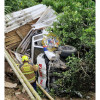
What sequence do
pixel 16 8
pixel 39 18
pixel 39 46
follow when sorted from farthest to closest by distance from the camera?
pixel 16 8
pixel 39 18
pixel 39 46

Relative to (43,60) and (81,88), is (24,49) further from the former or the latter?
(81,88)

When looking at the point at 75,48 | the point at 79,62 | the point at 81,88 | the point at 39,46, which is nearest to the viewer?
the point at 79,62

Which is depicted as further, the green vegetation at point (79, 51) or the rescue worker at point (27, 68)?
the rescue worker at point (27, 68)

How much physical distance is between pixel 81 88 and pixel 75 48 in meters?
1.47

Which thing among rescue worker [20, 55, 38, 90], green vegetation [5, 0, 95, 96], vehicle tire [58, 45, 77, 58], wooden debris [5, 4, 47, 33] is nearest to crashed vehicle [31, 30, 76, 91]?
vehicle tire [58, 45, 77, 58]

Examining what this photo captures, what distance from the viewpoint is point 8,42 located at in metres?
7.62

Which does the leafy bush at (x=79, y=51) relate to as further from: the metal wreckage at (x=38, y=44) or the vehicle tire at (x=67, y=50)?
the metal wreckage at (x=38, y=44)

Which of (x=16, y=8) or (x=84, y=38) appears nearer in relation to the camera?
(x=84, y=38)

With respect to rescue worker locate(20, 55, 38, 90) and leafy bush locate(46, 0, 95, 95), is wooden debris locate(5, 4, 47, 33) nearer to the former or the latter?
leafy bush locate(46, 0, 95, 95)

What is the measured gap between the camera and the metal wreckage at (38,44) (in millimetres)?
6223

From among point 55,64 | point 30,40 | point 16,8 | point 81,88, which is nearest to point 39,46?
point 30,40

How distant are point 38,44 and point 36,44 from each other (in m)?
0.15

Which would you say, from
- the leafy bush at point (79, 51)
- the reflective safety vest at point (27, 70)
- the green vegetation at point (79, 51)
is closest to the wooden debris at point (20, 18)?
the green vegetation at point (79, 51)

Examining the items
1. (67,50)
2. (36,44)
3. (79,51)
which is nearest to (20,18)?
(36,44)
